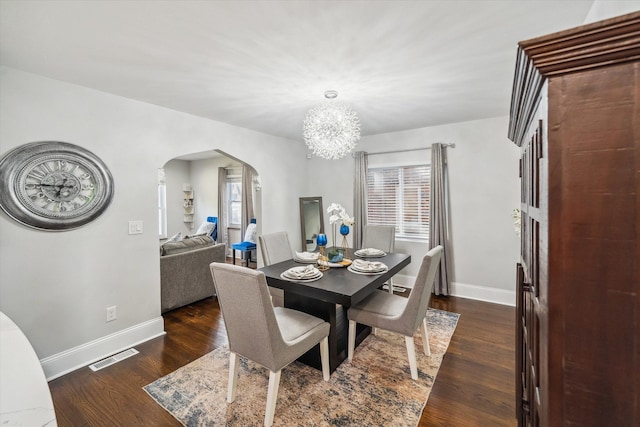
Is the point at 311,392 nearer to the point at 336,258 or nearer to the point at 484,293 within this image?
the point at 336,258

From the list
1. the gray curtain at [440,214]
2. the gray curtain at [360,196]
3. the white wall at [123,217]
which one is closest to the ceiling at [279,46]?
the white wall at [123,217]

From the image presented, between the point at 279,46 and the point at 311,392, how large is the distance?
8.04 ft

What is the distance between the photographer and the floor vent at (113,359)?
8.19 feet


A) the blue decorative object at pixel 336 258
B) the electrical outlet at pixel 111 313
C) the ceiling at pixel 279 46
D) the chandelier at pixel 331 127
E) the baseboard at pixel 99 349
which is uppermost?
the ceiling at pixel 279 46

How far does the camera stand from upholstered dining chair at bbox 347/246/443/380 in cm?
207

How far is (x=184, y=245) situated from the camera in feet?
12.5

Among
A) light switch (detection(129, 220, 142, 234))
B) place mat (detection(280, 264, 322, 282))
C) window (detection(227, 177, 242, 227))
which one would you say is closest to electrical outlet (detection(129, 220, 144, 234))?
light switch (detection(129, 220, 142, 234))

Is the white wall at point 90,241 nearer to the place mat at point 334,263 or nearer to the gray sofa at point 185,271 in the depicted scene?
the gray sofa at point 185,271

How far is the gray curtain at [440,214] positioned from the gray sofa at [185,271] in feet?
10.4

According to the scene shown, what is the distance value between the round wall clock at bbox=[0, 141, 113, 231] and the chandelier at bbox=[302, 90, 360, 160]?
6.57 feet

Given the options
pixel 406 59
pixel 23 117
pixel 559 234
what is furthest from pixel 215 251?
pixel 559 234

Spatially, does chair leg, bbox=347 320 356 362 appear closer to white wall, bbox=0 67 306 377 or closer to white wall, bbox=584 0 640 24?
white wall, bbox=0 67 306 377

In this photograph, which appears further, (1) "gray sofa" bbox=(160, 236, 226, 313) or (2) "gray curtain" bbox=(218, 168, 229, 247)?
(2) "gray curtain" bbox=(218, 168, 229, 247)

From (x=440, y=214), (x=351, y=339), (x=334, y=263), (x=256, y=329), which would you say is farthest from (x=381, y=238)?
(x=256, y=329)
